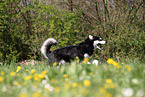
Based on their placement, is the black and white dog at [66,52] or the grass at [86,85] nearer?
the grass at [86,85]

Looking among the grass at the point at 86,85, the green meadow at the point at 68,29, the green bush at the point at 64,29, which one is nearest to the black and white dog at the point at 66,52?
the green meadow at the point at 68,29

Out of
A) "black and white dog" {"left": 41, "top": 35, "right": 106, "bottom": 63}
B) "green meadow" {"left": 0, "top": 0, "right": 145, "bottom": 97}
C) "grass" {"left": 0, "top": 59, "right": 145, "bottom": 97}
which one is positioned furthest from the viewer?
"green meadow" {"left": 0, "top": 0, "right": 145, "bottom": 97}

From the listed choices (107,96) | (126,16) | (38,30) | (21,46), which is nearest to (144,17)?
(126,16)

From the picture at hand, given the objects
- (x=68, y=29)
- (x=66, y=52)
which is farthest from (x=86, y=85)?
(x=68, y=29)

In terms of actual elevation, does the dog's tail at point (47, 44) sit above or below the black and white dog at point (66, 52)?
above

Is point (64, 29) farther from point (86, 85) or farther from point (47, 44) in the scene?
point (86, 85)

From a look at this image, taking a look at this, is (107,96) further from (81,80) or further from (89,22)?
(89,22)

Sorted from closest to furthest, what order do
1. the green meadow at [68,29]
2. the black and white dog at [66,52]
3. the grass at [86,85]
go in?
the grass at [86,85]
the black and white dog at [66,52]
the green meadow at [68,29]

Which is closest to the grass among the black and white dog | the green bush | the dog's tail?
the black and white dog

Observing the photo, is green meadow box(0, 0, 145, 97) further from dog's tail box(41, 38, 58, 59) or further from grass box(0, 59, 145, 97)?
grass box(0, 59, 145, 97)

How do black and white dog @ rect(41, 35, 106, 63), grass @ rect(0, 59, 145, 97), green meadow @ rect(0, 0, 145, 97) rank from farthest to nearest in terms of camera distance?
1. green meadow @ rect(0, 0, 145, 97)
2. black and white dog @ rect(41, 35, 106, 63)
3. grass @ rect(0, 59, 145, 97)

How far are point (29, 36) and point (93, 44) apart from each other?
14.8 ft

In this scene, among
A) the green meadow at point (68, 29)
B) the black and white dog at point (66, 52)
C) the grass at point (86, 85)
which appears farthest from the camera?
the green meadow at point (68, 29)

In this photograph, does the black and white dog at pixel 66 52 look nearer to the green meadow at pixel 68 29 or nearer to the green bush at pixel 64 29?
the green meadow at pixel 68 29
